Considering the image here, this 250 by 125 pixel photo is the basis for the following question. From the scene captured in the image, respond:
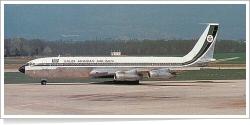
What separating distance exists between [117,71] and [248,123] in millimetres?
16322

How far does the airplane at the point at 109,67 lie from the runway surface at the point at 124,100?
2296 millimetres

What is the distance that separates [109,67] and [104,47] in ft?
13.1

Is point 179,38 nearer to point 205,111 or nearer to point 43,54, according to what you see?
point 43,54

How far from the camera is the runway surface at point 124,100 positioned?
24797 millimetres

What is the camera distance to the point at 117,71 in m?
38.5

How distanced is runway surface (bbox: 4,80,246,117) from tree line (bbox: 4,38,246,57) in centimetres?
556

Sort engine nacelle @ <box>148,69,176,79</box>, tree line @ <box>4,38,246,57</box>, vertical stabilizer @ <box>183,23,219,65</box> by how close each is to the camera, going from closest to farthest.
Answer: engine nacelle @ <box>148,69,176,79</box> → vertical stabilizer @ <box>183,23,219,65</box> → tree line @ <box>4,38,246,57</box>

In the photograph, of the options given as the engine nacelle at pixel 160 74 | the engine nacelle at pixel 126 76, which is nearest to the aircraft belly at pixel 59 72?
the engine nacelle at pixel 126 76

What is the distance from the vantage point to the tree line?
134ft

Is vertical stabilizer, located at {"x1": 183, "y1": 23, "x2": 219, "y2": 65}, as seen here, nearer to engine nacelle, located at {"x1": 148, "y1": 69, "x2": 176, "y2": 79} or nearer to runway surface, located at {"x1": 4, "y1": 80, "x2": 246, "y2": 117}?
engine nacelle, located at {"x1": 148, "y1": 69, "x2": 176, "y2": 79}

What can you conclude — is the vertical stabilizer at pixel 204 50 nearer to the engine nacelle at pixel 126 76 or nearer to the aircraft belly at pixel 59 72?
the engine nacelle at pixel 126 76

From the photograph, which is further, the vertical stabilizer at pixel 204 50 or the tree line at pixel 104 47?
the tree line at pixel 104 47

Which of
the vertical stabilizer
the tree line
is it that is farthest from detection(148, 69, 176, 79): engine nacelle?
the tree line

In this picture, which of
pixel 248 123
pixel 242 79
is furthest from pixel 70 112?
pixel 242 79
